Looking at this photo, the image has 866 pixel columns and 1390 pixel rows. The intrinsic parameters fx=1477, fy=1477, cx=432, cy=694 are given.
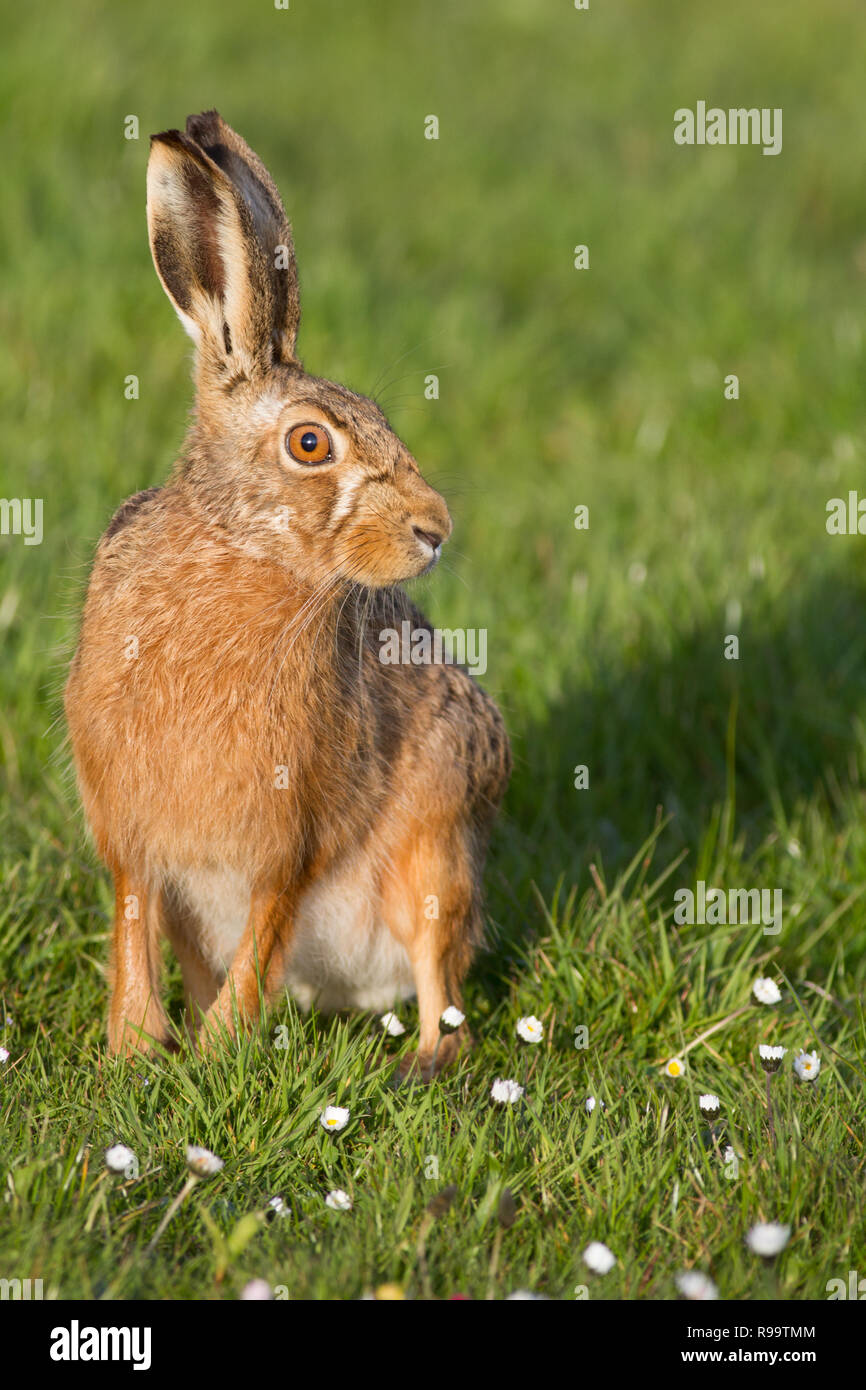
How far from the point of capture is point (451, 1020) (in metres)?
3.79

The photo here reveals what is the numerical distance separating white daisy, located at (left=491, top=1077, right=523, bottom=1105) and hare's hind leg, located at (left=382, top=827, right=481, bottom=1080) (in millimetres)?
400

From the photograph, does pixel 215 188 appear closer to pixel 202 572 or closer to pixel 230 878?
pixel 202 572

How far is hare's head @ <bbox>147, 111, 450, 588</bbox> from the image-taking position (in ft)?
11.2

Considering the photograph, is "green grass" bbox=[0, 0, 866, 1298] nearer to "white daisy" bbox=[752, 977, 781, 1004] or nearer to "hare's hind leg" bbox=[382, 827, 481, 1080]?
"white daisy" bbox=[752, 977, 781, 1004]

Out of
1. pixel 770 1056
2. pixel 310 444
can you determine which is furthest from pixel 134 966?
pixel 770 1056

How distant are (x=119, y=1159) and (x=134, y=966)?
0.78 metres

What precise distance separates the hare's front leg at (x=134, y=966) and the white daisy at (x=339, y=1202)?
0.79 metres

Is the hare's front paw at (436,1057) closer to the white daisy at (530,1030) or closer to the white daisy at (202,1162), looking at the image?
the white daisy at (530,1030)

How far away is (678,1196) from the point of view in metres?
3.15

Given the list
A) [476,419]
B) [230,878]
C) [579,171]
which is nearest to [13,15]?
[579,171]

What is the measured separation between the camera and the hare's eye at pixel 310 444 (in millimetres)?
3447

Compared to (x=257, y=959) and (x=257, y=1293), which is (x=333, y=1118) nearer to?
(x=257, y=959)

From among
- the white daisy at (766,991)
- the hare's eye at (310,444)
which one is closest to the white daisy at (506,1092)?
the white daisy at (766,991)

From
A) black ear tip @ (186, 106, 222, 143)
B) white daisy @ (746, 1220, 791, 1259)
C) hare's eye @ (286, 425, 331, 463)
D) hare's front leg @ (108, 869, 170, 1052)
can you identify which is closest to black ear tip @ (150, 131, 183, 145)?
black ear tip @ (186, 106, 222, 143)
